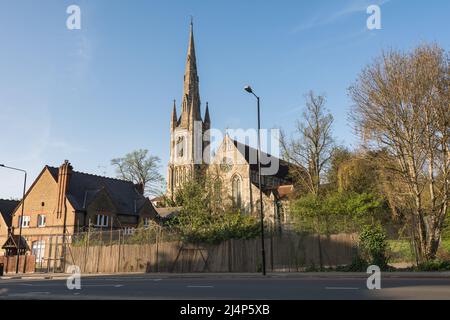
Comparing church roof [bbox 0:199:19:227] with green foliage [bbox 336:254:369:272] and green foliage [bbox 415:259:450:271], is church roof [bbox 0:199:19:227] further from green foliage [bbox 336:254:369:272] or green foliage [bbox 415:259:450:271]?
green foliage [bbox 415:259:450:271]

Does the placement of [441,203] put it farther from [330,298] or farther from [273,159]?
[273,159]

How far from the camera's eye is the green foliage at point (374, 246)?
22.8 m

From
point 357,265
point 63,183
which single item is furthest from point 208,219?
point 63,183

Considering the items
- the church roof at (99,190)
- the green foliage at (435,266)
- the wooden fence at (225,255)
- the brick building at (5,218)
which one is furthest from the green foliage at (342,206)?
the brick building at (5,218)

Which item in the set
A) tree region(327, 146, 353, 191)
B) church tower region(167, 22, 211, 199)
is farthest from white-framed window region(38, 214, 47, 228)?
church tower region(167, 22, 211, 199)

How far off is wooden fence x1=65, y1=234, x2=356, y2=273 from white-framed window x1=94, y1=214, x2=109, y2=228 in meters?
14.1

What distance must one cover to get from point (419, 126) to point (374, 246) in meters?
7.53

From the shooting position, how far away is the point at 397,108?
995 inches

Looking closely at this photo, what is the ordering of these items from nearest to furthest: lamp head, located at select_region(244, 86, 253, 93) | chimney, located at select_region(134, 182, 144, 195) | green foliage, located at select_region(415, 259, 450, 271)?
green foliage, located at select_region(415, 259, 450, 271) < lamp head, located at select_region(244, 86, 253, 93) < chimney, located at select_region(134, 182, 144, 195)

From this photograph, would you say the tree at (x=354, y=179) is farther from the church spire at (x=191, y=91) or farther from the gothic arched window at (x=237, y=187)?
the church spire at (x=191, y=91)

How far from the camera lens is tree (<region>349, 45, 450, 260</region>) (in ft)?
A: 80.1

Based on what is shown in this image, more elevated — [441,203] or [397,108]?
[397,108]
